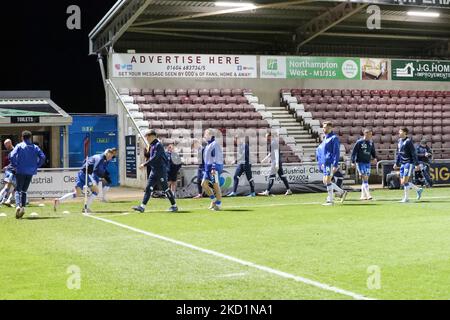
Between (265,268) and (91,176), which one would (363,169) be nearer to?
(91,176)

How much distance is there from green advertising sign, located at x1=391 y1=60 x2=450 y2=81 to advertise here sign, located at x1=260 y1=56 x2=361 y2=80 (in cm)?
235

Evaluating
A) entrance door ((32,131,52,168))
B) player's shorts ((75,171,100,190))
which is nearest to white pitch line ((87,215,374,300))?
player's shorts ((75,171,100,190))

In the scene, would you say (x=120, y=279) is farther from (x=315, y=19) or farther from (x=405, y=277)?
(x=315, y=19)

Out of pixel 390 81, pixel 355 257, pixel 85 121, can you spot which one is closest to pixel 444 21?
pixel 390 81

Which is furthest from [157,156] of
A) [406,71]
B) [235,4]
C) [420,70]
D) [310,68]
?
[420,70]

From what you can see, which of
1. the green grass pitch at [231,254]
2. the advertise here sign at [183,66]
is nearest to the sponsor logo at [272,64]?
the advertise here sign at [183,66]

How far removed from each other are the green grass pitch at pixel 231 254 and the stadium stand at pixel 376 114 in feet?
51.5

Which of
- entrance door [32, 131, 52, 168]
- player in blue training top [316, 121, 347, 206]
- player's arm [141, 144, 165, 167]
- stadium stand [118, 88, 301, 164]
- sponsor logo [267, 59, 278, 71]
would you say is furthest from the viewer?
sponsor logo [267, 59, 278, 71]

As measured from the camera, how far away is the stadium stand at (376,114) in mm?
33000

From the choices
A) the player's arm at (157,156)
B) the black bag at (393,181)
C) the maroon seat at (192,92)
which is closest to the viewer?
the player's arm at (157,156)

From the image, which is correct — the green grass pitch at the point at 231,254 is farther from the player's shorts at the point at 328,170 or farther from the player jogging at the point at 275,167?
the player jogging at the point at 275,167

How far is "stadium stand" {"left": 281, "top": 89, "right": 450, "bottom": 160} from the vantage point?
33.0 meters

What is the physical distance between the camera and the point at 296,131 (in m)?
32.5

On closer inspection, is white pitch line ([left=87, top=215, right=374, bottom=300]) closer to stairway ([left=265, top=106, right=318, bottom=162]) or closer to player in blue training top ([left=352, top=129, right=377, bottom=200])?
player in blue training top ([left=352, top=129, right=377, bottom=200])
